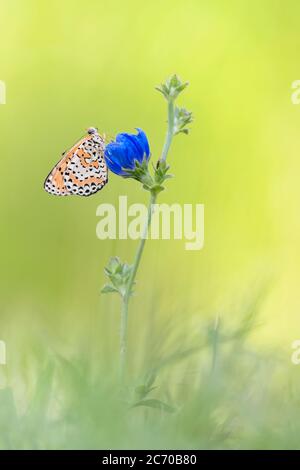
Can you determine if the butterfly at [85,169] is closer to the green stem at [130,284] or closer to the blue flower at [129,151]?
the blue flower at [129,151]

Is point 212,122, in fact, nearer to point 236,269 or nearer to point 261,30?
point 261,30

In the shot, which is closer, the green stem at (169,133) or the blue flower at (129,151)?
the green stem at (169,133)

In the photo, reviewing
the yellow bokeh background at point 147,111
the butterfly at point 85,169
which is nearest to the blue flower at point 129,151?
the yellow bokeh background at point 147,111

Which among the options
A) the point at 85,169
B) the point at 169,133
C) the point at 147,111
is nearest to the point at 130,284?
the point at 169,133

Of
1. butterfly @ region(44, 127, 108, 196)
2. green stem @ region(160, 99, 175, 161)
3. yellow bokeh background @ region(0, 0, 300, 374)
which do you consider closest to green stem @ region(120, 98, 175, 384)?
green stem @ region(160, 99, 175, 161)

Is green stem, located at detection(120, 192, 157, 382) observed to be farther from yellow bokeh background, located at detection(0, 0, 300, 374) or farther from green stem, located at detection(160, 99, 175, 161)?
yellow bokeh background, located at detection(0, 0, 300, 374)
